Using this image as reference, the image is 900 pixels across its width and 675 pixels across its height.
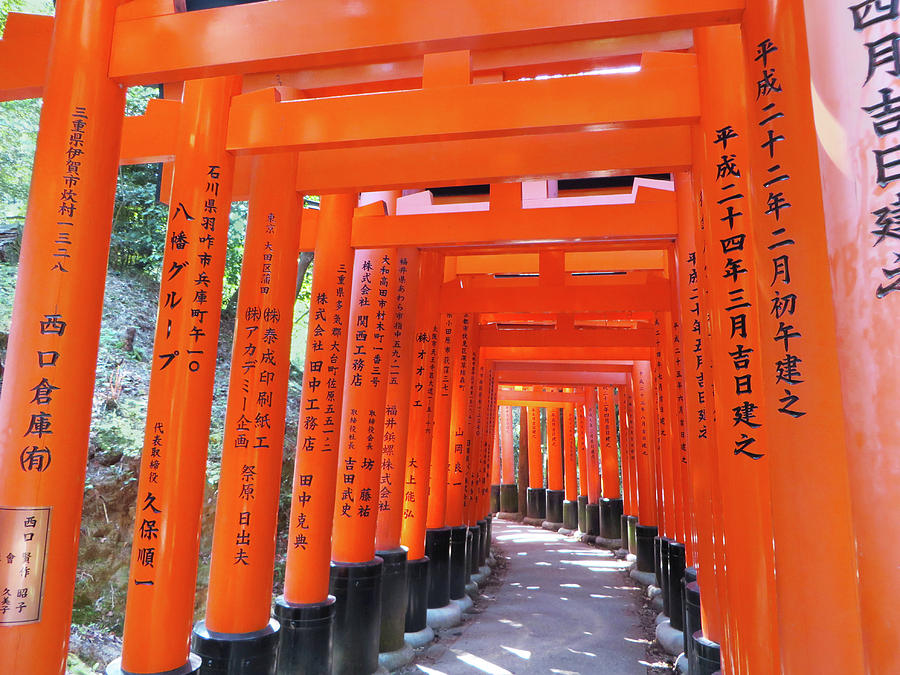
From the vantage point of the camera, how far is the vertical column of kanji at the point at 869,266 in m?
1.51

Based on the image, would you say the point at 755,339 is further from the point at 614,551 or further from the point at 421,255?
the point at 614,551

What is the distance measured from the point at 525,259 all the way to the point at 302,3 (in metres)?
5.59

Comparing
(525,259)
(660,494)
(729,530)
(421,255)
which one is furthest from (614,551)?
(729,530)

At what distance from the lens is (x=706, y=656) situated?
171 inches

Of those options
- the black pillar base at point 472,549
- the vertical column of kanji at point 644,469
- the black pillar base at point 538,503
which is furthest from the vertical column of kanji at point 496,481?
the black pillar base at point 472,549

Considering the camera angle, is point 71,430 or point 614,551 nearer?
point 71,430

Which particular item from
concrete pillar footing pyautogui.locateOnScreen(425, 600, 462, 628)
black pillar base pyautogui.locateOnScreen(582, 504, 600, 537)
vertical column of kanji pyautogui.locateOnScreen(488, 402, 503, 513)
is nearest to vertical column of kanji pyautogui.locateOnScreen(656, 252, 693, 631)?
concrete pillar footing pyautogui.locateOnScreen(425, 600, 462, 628)

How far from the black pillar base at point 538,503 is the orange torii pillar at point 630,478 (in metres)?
5.26

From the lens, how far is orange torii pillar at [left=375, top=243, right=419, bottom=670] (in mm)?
6133

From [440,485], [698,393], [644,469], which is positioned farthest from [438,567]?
[644,469]

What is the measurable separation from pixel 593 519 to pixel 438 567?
8.25 metres

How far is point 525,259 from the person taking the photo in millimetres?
8453

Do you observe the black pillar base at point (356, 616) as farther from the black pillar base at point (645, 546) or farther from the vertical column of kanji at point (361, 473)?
the black pillar base at point (645, 546)

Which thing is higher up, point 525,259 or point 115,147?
point 525,259
